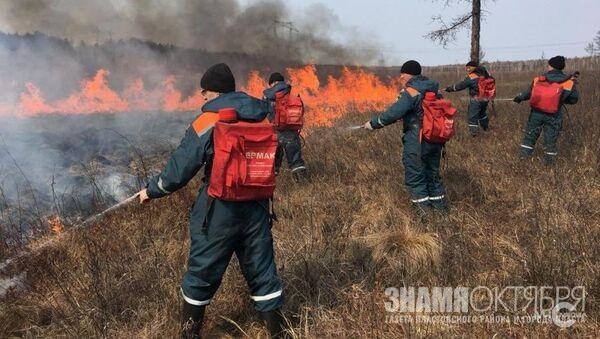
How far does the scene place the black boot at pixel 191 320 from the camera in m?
2.79

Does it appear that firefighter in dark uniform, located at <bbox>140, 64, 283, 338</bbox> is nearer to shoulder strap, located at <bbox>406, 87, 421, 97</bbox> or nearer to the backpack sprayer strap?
the backpack sprayer strap

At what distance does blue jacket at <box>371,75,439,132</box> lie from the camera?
193 inches

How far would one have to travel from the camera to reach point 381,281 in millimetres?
3432

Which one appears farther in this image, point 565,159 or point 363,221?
point 565,159

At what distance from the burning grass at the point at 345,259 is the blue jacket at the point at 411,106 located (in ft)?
3.44

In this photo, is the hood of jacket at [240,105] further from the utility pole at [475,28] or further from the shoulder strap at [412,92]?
the utility pole at [475,28]

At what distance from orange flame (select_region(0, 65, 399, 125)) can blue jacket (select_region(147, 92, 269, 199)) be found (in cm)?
1055

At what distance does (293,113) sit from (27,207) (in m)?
4.17

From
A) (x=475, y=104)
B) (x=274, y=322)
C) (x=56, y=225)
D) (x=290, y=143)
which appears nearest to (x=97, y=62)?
(x=290, y=143)

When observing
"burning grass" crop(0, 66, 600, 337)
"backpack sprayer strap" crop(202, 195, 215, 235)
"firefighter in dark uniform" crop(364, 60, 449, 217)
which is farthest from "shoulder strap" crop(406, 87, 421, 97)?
"backpack sprayer strap" crop(202, 195, 215, 235)

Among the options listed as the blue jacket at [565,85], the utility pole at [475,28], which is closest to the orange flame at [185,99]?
the utility pole at [475,28]

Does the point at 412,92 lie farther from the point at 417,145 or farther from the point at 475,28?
the point at 475,28

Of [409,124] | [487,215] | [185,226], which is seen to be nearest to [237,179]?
[185,226]

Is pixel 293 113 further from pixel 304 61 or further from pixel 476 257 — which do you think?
pixel 304 61
